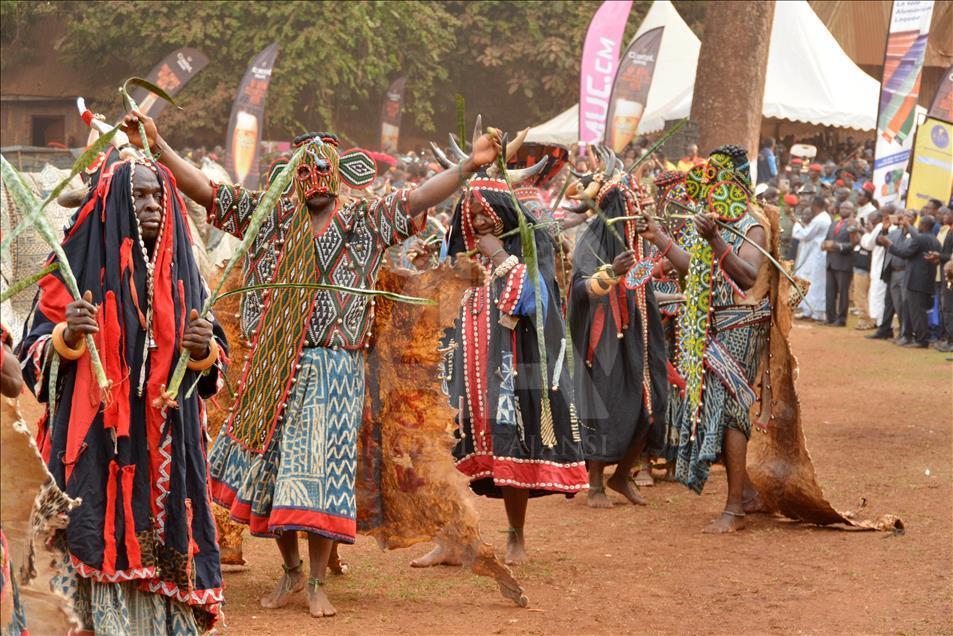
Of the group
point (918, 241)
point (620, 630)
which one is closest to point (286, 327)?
point (620, 630)

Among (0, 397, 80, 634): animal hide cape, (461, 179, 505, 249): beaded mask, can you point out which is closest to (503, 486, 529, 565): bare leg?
(461, 179, 505, 249): beaded mask

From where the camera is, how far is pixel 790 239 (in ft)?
80.7

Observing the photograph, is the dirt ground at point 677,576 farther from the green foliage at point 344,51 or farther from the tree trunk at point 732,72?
the green foliage at point 344,51

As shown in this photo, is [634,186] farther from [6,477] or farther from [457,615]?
[6,477]

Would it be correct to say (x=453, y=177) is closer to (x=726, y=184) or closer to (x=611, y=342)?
(x=726, y=184)

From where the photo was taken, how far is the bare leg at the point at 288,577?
6.59 metres

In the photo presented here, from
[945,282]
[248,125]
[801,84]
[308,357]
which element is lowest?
[308,357]

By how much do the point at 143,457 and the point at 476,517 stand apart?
6.35 feet

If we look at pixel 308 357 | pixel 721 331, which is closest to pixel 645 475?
pixel 721 331

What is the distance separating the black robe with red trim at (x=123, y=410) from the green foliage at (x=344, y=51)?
30.8 metres

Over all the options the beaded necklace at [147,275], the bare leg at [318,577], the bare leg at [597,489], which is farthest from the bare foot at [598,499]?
the beaded necklace at [147,275]

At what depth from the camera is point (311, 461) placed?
627cm

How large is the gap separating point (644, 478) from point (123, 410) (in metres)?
6.26

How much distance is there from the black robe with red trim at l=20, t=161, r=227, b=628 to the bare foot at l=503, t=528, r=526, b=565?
9.45 feet
